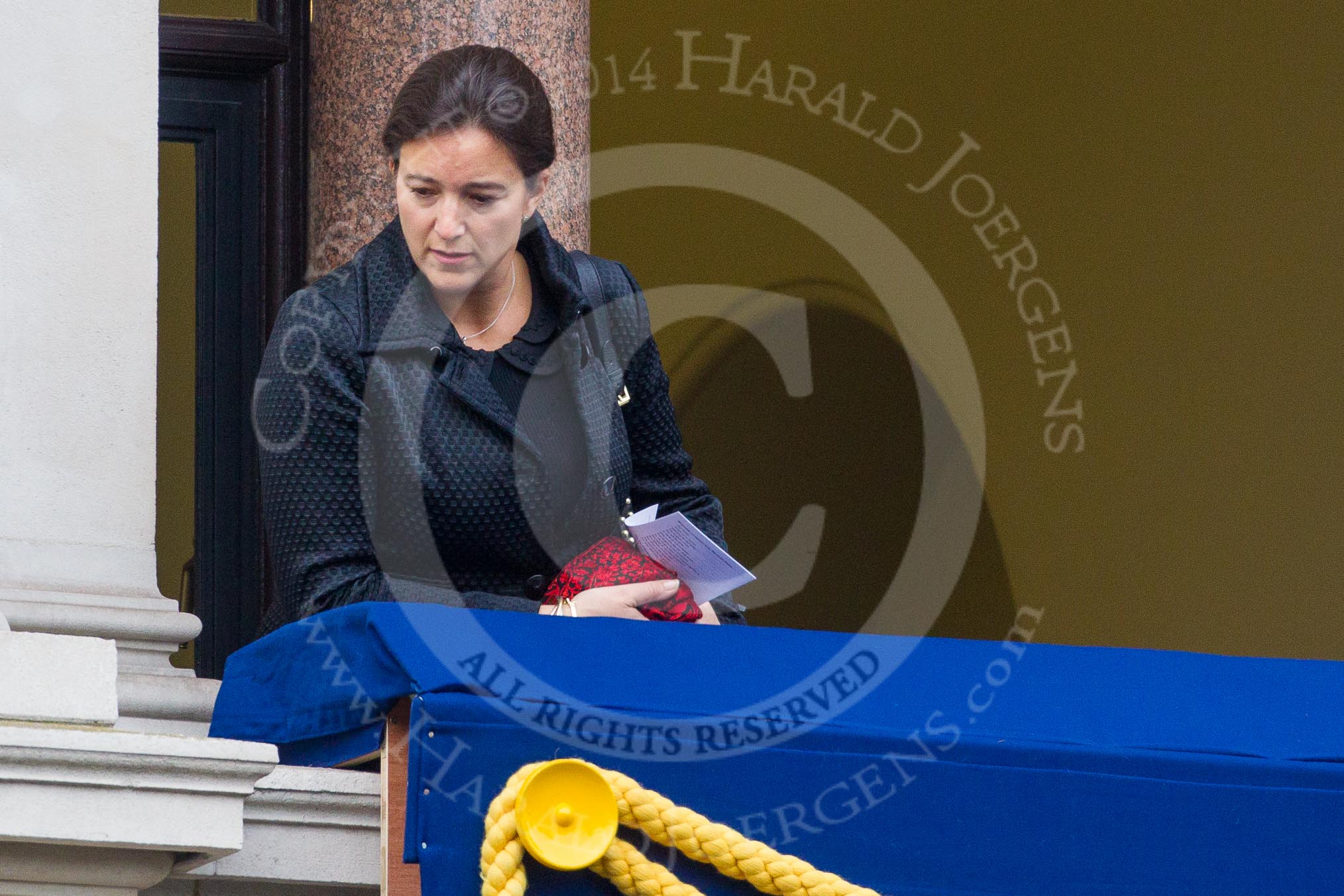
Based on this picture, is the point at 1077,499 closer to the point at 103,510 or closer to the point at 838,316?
the point at 838,316

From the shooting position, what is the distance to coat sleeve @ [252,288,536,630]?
9.55 feet

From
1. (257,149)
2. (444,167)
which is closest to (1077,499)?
(257,149)

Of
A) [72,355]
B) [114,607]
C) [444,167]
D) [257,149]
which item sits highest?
[257,149]

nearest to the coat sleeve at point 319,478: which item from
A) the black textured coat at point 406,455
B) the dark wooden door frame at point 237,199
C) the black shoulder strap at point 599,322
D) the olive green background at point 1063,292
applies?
the black textured coat at point 406,455

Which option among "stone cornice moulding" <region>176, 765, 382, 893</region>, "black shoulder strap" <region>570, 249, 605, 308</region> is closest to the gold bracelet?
"stone cornice moulding" <region>176, 765, 382, 893</region>

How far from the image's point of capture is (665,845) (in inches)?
92.2

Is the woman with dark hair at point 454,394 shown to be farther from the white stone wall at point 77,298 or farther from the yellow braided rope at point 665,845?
the yellow braided rope at point 665,845

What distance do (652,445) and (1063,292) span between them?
16.4 ft

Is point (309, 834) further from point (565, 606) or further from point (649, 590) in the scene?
point (649, 590)

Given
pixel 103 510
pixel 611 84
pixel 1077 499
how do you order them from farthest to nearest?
pixel 611 84 < pixel 1077 499 < pixel 103 510

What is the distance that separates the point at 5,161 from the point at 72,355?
1.21 feet

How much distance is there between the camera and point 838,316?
9.12m

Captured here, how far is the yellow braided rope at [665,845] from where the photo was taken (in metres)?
2.26

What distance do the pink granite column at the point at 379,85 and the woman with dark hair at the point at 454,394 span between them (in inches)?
38.2
